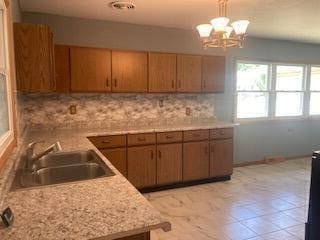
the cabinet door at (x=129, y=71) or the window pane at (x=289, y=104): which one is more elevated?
the cabinet door at (x=129, y=71)

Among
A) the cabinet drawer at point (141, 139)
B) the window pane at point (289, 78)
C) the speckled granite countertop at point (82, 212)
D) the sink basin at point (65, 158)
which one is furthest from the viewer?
the window pane at point (289, 78)


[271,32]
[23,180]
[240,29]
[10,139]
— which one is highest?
[271,32]

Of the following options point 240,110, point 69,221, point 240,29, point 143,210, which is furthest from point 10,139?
point 240,110

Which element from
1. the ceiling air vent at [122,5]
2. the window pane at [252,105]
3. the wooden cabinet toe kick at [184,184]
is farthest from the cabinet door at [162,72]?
the window pane at [252,105]

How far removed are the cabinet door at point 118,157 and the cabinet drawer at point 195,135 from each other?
3.09 feet

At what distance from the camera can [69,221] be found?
1.04 m

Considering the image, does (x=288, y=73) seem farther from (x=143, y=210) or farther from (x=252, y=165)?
(x=143, y=210)

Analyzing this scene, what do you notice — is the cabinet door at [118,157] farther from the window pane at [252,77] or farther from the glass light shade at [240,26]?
the window pane at [252,77]

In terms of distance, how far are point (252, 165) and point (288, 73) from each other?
209 cm

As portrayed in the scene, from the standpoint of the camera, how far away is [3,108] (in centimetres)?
191

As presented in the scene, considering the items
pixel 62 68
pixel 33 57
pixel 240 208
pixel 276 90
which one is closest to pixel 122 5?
pixel 62 68

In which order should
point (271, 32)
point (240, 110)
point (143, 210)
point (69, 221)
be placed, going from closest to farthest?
point (69, 221), point (143, 210), point (271, 32), point (240, 110)

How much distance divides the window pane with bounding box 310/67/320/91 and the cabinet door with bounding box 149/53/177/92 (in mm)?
3591

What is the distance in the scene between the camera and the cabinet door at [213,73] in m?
4.27
